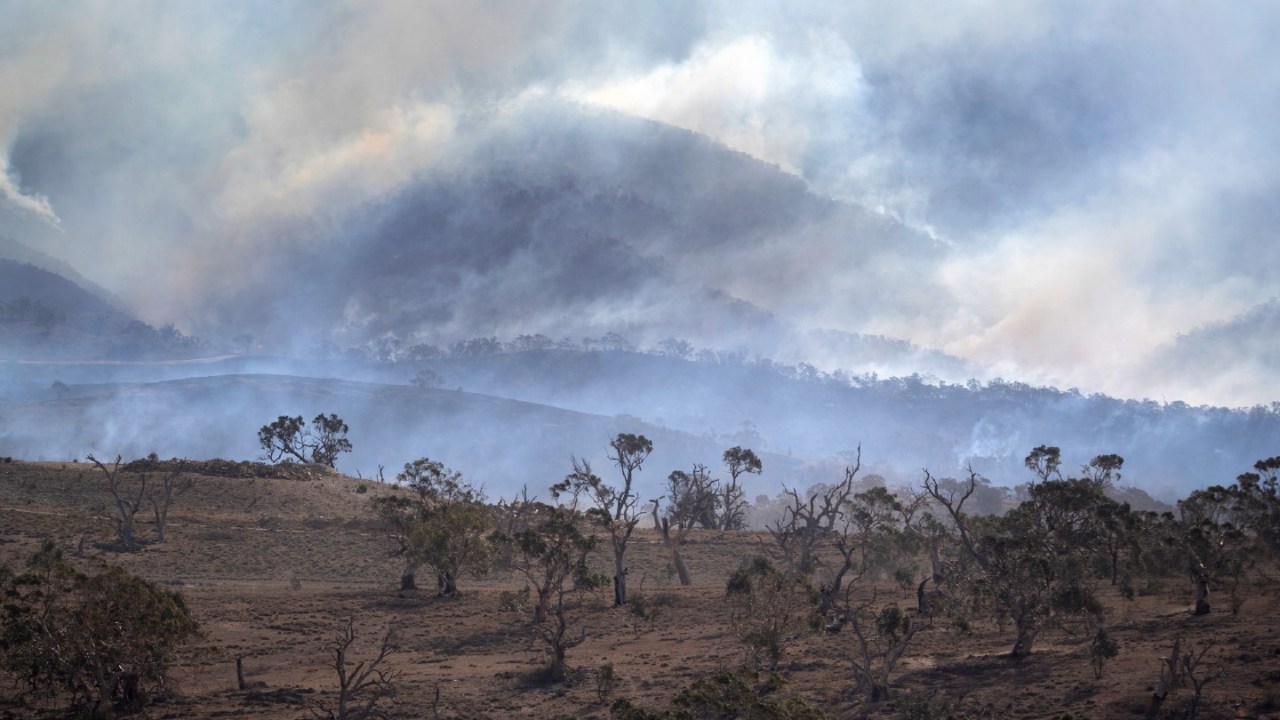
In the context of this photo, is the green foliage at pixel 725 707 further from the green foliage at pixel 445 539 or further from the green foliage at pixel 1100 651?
the green foliage at pixel 445 539

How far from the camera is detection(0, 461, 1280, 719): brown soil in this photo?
32.8m

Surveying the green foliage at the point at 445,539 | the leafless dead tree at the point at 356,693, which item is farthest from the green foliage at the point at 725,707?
the green foliage at the point at 445,539

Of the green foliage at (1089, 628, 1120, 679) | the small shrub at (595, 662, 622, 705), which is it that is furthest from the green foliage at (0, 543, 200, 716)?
the green foliage at (1089, 628, 1120, 679)

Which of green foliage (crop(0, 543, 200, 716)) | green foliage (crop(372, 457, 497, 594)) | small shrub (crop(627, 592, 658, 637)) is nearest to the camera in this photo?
green foliage (crop(0, 543, 200, 716))

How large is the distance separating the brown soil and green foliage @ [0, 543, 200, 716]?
1.46m

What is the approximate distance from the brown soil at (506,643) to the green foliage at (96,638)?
1460 millimetres

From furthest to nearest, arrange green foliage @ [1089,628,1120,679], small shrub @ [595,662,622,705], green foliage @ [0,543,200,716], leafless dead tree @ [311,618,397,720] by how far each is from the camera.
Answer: small shrub @ [595,662,622,705]
green foliage @ [1089,628,1120,679]
green foliage @ [0,543,200,716]
leafless dead tree @ [311,618,397,720]

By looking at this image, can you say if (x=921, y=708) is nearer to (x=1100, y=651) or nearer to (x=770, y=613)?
(x=1100, y=651)

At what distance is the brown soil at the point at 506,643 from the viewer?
32781mm

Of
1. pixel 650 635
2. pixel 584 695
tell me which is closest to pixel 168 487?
pixel 650 635

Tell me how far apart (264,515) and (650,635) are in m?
47.1

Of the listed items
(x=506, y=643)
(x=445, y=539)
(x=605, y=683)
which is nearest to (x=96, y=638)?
(x=605, y=683)

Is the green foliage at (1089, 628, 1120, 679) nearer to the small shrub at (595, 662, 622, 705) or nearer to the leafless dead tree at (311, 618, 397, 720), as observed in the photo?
Answer: the small shrub at (595, 662, 622, 705)

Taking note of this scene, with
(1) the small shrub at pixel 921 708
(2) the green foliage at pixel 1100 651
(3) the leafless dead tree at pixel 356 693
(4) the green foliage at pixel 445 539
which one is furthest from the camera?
(4) the green foliage at pixel 445 539
